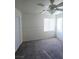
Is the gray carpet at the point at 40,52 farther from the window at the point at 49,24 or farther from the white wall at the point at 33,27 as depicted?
the window at the point at 49,24

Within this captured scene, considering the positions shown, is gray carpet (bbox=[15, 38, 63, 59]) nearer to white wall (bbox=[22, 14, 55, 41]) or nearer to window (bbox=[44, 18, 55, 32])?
white wall (bbox=[22, 14, 55, 41])

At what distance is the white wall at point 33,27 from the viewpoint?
772 centimetres

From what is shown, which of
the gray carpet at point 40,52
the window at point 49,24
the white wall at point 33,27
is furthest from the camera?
the window at point 49,24

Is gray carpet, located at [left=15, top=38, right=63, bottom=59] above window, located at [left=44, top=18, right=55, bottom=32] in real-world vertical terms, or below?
below

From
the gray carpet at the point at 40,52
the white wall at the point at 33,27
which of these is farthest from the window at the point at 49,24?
the gray carpet at the point at 40,52

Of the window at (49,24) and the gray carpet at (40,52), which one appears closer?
the gray carpet at (40,52)

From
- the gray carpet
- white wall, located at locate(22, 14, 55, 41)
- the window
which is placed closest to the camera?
the gray carpet

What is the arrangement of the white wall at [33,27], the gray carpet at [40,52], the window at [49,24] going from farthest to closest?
the window at [49,24], the white wall at [33,27], the gray carpet at [40,52]

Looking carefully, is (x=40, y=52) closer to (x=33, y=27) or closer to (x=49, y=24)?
(x=33, y=27)

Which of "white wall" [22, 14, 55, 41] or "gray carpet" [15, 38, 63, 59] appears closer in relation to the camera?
"gray carpet" [15, 38, 63, 59]

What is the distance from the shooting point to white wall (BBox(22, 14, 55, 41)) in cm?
772

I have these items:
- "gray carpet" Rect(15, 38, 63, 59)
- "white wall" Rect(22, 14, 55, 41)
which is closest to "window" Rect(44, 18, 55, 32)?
"white wall" Rect(22, 14, 55, 41)

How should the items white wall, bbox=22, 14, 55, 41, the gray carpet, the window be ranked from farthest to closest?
the window, white wall, bbox=22, 14, 55, 41, the gray carpet
